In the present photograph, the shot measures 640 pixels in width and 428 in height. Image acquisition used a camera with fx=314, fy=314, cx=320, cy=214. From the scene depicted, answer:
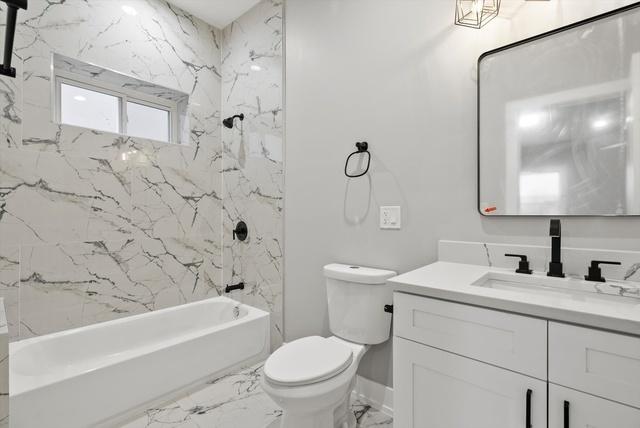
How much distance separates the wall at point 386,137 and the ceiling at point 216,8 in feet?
1.66

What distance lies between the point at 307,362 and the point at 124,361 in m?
0.99

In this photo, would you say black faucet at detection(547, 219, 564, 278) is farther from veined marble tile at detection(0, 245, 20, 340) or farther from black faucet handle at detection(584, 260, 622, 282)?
veined marble tile at detection(0, 245, 20, 340)

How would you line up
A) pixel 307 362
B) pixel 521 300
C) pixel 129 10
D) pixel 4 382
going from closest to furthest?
1. pixel 4 382
2. pixel 521 300
3. pixel 307 362
4. pixel 129 10

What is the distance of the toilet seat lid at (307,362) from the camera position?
1.26 m

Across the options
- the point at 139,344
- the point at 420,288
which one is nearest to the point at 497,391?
the point at 420,288

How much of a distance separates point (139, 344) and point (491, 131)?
254 cm

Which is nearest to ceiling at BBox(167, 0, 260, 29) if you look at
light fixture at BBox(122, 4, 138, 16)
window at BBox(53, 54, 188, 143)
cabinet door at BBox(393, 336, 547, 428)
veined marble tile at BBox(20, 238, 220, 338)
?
light fixture at BBox(122, 4, 138, 16)

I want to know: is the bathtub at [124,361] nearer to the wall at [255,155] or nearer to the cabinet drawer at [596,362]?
the wall at [255,155]

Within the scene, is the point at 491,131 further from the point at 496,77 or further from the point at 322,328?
the point at 322,328

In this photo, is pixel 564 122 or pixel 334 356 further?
pixel 334 356

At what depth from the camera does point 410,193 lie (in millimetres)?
1646

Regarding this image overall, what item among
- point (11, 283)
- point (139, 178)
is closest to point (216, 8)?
point (139, 178)

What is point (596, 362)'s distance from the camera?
2.58 ft

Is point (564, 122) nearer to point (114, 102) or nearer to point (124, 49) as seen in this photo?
point (124, 49)
